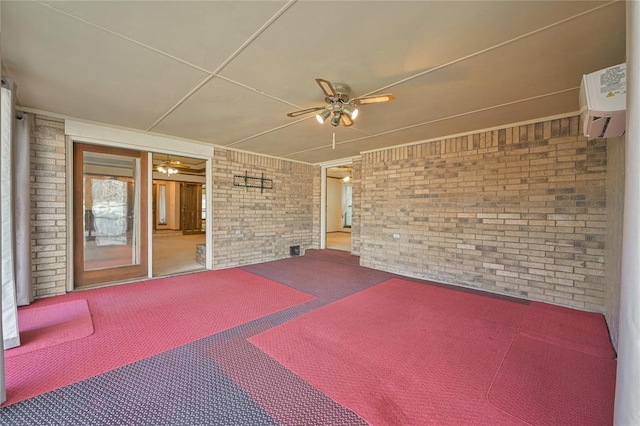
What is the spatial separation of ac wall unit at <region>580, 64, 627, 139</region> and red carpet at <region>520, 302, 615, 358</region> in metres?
2.07

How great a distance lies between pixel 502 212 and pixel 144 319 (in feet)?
17.2

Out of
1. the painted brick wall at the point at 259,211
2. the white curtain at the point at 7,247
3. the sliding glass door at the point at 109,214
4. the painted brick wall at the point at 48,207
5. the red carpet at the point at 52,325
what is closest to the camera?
the white curtain at the point at 7,247

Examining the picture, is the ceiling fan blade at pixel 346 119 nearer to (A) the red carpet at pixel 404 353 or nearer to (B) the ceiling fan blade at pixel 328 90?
(B) the ceiling fan blade at pixel 328 90

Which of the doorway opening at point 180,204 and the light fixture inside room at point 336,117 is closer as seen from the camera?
the light fixture inside room at point 336,117

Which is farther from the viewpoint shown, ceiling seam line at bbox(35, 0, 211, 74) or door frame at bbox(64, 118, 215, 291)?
door frame at bbox(64, 118, 215, 291)

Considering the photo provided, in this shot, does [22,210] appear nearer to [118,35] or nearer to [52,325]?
[52,325]

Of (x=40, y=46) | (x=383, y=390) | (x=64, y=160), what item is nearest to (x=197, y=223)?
(x=64, y=160)

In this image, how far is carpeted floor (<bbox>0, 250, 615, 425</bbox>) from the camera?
5.48 feet

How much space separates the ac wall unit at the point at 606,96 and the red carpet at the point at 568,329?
207cm

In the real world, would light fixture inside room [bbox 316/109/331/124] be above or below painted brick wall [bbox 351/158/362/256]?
above

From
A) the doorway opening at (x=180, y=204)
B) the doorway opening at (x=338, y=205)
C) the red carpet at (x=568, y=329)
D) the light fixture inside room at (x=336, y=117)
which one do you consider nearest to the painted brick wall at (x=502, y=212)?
the red carpet at (x=568, y=329)

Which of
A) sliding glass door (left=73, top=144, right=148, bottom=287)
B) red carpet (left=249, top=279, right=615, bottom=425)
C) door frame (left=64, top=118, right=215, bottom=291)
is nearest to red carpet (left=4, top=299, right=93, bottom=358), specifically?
door frame (left=64, top=118, right=215, bottom=291)

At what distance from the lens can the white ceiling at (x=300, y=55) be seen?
5.88 feet

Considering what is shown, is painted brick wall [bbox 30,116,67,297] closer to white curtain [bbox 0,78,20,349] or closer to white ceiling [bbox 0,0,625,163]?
white ceiling [bbox 0,0,625,163]
